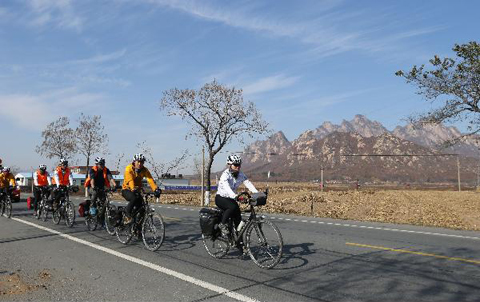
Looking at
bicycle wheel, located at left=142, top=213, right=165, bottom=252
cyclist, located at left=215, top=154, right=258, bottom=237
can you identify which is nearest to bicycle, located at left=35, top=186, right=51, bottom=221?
bicycle wheel, located at left=142, top=213, right=165, bottom=252

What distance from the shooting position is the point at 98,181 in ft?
39.1

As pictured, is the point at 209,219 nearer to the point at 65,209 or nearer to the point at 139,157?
the point at 139,157

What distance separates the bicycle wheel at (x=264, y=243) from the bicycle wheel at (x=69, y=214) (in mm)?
7685

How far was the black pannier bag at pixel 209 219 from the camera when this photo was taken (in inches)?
307

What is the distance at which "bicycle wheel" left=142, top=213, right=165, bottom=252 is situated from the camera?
28.2ft

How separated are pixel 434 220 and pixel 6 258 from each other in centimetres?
1826

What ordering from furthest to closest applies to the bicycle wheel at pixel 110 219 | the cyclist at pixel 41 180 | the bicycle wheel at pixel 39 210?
1. the bicycle wheel at pixel 39 210
2. the cyclist at pixel 41 180
3. the bicycle wheel at pixel 110 219

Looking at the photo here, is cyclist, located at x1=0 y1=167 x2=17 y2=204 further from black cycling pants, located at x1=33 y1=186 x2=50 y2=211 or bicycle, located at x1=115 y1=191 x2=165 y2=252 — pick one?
bicycle, located at x1=115 y1=191 x2=165 y2=252

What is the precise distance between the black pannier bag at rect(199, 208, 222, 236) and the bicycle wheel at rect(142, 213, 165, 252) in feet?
3.64

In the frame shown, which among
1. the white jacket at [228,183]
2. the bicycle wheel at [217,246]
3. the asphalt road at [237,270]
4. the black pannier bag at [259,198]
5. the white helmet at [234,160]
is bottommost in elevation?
the asphalt road at [237,270]

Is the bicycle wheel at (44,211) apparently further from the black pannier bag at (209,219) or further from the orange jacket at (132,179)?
the black pannier bag at (209,219)

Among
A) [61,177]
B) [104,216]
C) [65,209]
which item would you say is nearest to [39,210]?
[61,177]

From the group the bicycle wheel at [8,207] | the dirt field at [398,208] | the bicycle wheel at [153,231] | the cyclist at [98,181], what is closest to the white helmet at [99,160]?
the cyclist at [98,181]

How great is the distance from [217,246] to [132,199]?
2634 millimetres
